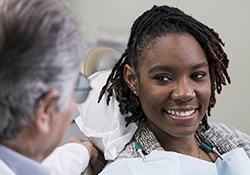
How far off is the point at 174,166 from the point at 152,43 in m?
0.30

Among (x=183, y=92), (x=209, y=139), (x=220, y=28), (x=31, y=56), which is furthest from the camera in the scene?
(x=220, y=28)

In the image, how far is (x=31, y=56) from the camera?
520 mm

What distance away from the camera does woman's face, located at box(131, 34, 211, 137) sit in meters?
1.05

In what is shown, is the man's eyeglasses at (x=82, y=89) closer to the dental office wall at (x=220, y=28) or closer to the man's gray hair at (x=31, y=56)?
the man's gray hair at (x=31, y=56)

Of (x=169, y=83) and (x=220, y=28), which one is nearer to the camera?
(x=169, y=83)

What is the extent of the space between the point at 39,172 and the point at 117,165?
46cm

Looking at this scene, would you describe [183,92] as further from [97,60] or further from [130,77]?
[97,60]

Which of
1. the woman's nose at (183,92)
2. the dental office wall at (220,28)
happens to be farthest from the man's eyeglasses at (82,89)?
the dental office wall at (220,28)

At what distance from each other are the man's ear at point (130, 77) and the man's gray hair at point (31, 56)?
1.90 ft

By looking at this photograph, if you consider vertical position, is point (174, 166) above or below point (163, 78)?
below

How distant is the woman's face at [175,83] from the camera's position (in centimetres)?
105

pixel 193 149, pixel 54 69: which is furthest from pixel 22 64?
pixel 193 149

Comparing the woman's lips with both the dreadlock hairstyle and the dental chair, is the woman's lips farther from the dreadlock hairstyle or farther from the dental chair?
the dental chair

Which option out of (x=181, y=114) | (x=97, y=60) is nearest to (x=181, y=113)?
(x=181, y=114)
